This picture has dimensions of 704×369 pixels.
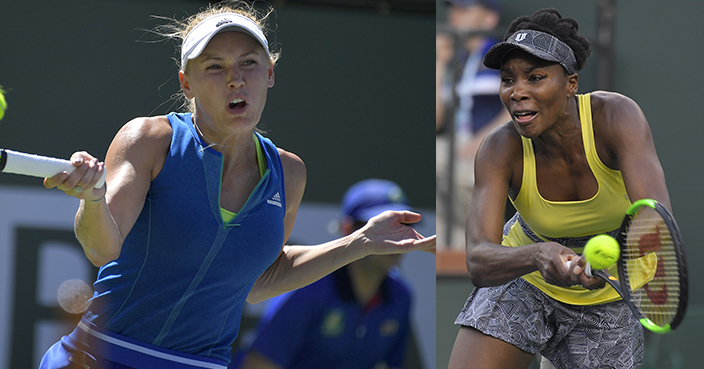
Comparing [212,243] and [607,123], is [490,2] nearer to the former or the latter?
[607,123]

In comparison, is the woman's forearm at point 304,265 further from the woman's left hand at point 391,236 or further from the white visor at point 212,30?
the white visor at point 212,30

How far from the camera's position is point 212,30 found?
1.90m

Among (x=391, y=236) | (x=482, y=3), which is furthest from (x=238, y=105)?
(x=482, y=3)

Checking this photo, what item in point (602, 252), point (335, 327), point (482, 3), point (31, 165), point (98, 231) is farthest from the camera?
point (482, 3)

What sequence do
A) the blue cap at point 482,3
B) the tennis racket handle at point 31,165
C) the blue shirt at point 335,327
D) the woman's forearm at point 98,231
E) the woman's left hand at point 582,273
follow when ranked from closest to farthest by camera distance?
1. the tennis racket handle at point 31,165
2. the woman's forearm at point 98,231
3. the woman's left hand at point 582,273
4. the blue shirt at point 335,327
5. the blue cap at point 482,3

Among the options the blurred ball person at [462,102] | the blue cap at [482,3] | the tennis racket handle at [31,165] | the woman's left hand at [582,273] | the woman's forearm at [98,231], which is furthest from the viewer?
the blue cap at [482,3]

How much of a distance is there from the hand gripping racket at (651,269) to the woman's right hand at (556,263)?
2.0 inches

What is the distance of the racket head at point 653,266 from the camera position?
177cm

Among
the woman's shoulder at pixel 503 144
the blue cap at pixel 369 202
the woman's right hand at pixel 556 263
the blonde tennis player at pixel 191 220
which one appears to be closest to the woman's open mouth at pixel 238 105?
the blonde tennis player at pixel 191 220

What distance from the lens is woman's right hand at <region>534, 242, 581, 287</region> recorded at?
1.90m

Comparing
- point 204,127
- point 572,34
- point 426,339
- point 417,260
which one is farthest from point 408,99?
point 204,127

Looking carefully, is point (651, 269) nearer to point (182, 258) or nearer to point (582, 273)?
point (582, 273)

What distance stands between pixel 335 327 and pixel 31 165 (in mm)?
1749

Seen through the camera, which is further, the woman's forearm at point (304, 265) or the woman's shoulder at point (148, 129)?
the woman's forearm at point (304, 265)
